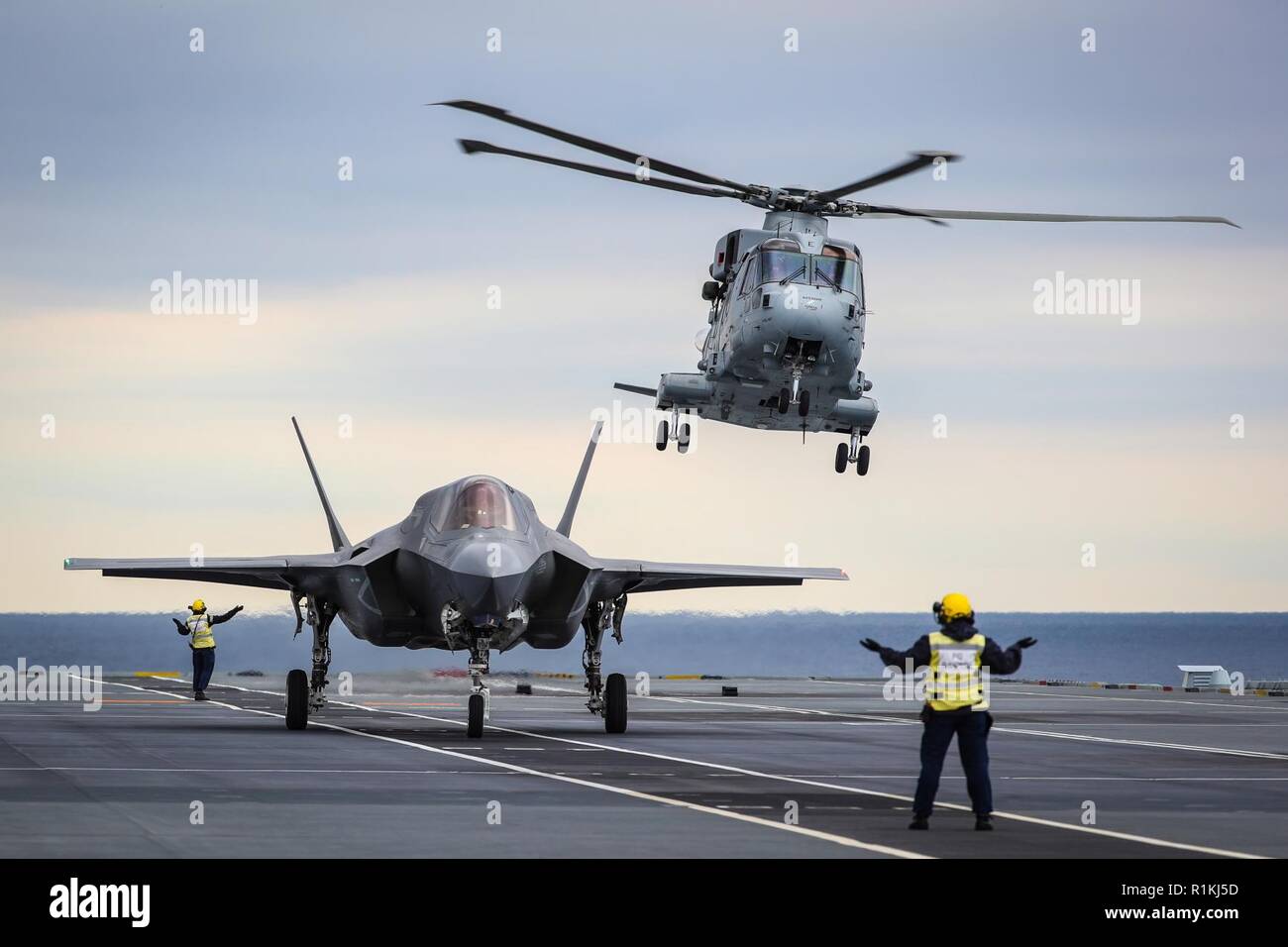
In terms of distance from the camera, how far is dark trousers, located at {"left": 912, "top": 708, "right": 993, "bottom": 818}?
1557cm

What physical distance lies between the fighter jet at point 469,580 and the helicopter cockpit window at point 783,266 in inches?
259

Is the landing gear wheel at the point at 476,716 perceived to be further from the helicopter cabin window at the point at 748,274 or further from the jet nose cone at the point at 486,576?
the helicopter cabin window at the point at 748,274

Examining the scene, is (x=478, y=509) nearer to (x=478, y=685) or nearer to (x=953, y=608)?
(x=478, y=685)

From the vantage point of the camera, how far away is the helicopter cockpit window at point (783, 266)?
37.2m

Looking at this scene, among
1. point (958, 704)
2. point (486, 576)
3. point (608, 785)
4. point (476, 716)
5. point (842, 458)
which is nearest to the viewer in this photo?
point (958, 704)

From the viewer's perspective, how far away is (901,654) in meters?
15.5

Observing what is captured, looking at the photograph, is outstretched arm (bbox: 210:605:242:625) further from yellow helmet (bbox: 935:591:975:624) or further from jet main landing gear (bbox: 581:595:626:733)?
yellow helmet (bbox: 935:591:975:624)

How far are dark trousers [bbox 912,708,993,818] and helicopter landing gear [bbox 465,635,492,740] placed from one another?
11262mm

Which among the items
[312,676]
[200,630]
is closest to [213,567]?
[312,676]

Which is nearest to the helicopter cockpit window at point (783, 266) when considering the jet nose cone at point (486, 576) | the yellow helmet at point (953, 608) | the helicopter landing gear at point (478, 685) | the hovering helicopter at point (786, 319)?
the hovering helicopter at point (786, 319)

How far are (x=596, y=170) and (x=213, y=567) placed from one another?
9.13 metres

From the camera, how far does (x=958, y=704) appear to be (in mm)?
15672
